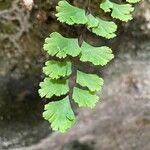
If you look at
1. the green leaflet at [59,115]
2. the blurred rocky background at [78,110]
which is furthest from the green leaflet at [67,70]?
the blurred rocky background at [78,110]

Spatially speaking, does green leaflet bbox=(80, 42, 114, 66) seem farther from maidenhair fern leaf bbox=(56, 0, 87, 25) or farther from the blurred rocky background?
the blurred rocky background

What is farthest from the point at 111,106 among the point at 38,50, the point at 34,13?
the point at 34,13

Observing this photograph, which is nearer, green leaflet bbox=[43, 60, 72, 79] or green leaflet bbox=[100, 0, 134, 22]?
green leaflet bbox=[43, 60, 72, 79]

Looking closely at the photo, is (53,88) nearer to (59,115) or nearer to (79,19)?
(59,115)

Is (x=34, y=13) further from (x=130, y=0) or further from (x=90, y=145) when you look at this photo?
(x=90, y=145)

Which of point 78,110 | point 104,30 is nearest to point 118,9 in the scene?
point 104,30

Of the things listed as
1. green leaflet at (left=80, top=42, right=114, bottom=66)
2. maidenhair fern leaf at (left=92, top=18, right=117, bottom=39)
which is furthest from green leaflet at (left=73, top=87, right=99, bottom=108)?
maidenhair fern leaf at (left=92, top=18, right=117, bottom=39)
